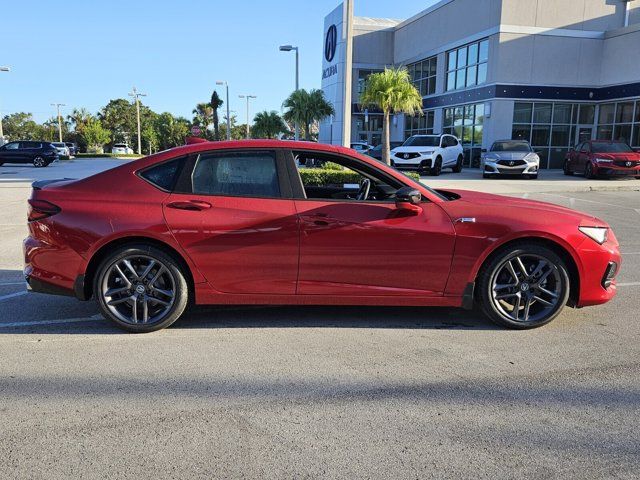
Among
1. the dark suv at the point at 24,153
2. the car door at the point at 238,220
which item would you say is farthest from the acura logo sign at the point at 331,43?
the car door at the point at 238,220

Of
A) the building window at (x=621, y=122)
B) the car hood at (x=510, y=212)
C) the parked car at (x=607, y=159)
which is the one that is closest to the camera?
the car hood at (x=510, y=212)

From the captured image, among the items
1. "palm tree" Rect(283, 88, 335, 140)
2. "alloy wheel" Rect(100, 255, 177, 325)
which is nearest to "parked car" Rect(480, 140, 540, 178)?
"palm tree" Rect(283, 88, 335, 140)

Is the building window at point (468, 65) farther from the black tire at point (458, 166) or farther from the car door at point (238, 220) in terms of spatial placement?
the car door at point (238, 220)

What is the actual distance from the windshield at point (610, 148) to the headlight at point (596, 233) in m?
19.5

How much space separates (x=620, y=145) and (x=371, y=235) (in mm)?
21453

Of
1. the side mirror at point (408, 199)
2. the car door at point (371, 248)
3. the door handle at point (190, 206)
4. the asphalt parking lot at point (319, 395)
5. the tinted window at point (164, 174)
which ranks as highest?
the tinted window at point (164, 174)

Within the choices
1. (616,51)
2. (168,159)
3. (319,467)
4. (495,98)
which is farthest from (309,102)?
(319,467)

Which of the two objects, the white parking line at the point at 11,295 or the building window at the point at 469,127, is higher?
the building window at the point at 469,127

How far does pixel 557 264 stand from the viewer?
4.53m

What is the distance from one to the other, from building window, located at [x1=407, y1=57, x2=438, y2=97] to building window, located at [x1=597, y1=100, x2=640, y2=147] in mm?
10335

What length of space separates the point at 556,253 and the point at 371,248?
5.26 ft

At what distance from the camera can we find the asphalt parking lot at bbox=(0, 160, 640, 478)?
2.72m

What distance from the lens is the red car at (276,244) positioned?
4363 mm

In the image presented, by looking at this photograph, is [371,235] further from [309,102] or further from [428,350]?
[309,102]
